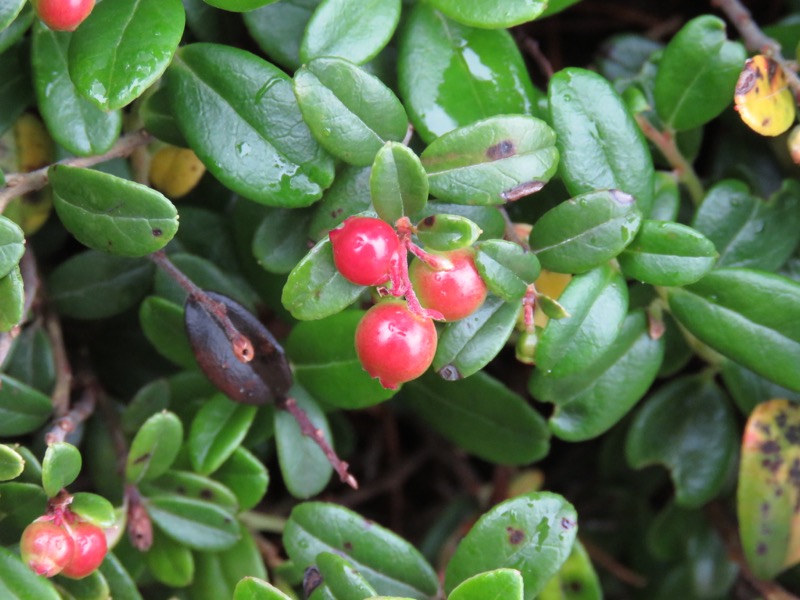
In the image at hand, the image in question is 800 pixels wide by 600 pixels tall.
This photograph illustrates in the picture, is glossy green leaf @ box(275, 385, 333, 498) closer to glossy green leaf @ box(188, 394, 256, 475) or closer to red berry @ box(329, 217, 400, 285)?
glossy green leaf @ box(188, 394, 256, 475)

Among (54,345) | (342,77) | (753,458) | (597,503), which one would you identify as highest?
(342,77)

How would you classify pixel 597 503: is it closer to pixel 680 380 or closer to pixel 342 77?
pixel 680 380

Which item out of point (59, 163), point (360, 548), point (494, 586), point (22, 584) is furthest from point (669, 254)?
point (22, 584)

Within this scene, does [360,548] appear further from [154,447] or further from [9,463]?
[9,463]

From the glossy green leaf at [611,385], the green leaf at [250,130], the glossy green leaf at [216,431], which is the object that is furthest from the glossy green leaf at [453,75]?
the glossy green leaf at [216,431]

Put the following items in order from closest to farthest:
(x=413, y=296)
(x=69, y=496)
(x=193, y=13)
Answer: (x=413, y=296) → (x=69, y=496) → (x=193, y=13)

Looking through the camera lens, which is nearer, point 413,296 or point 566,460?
point 413,296

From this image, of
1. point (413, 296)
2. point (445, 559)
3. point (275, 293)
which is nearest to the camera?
point (413, 296)

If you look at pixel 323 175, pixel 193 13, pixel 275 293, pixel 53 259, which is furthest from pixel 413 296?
pixel 53 259
